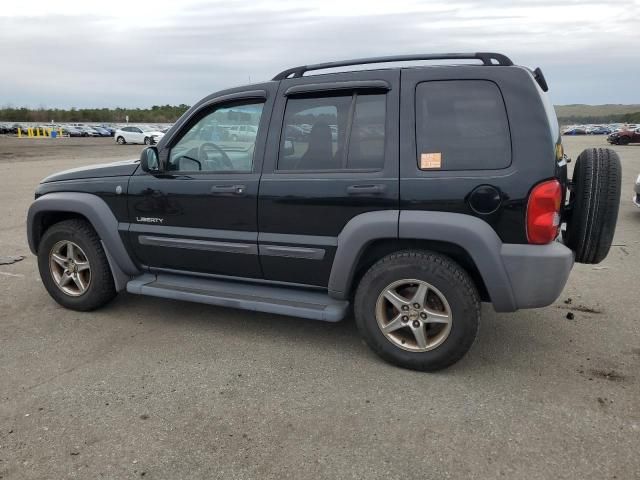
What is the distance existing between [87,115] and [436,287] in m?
99.5

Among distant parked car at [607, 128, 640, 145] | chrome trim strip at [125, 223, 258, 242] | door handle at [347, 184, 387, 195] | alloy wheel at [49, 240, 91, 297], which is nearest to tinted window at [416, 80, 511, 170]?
door handle at [347, 184, 387, 195]

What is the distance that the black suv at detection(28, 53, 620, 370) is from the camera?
3.22 m

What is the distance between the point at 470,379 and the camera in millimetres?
3424

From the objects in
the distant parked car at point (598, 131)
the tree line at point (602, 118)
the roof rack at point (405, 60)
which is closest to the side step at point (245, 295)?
the roof rack at point (405, 60)

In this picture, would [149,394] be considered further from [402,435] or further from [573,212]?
[573,212]

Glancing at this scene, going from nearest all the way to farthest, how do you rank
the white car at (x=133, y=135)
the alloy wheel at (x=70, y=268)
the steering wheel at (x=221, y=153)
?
the steering wheel at (x=221, y=153) < the alloy wheel at (x=70, y=268) < the white car at (x=133, y=135)

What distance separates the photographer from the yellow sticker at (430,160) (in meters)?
3.34

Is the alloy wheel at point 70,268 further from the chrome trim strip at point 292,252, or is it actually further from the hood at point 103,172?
the chrome trim strip at point 292,252

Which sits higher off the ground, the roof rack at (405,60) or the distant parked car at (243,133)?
the roof rack at (405,60)

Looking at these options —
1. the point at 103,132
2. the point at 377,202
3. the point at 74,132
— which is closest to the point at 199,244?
the point at 377,202

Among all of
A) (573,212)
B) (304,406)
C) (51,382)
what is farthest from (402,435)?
(51,382)

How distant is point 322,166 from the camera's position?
3.67 m

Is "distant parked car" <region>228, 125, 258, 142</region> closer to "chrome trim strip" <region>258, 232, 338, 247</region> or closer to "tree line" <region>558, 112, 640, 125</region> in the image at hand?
"chrome trim strip" <region>258, 232, 338, 247</region>

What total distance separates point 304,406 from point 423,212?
53.7 inches
